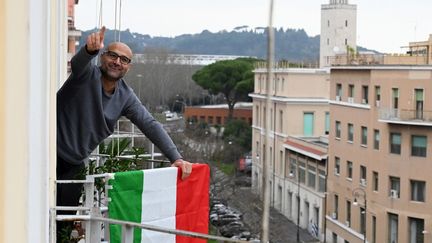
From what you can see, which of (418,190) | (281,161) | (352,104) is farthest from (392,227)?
(281,161)

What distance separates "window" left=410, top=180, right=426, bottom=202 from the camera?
20.6 meters

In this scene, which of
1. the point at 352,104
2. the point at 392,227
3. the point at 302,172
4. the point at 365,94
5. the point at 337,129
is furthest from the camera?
the point at 302,172

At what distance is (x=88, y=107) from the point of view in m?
2.30

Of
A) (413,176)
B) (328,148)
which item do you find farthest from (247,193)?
(413,176)

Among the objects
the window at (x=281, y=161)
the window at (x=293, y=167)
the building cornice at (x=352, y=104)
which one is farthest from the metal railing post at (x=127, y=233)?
the window at (x=281, y=161)

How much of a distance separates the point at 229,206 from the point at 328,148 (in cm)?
413

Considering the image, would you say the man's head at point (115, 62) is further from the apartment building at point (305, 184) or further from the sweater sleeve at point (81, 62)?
the apartment building at point (305, 184)

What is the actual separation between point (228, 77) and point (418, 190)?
20870mm

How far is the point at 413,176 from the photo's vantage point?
67.6 ft

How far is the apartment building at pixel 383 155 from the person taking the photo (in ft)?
67.6

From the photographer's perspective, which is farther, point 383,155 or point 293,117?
point 293,117

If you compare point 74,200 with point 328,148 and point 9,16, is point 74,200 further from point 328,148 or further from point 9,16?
point 328,148

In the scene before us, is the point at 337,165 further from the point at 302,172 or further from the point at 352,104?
the point at 302,172

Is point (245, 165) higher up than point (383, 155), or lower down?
lower down
